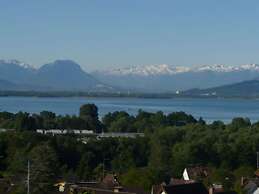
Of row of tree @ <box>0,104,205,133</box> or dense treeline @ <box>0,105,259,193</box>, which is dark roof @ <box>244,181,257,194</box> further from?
→ row of tree @ <box>0,104,205,133</box>

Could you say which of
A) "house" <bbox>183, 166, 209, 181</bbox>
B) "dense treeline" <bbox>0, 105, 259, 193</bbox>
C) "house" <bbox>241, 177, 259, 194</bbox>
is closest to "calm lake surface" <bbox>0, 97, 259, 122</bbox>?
"dense treeline" <bbox>0, 105, 259, 193</bbox>

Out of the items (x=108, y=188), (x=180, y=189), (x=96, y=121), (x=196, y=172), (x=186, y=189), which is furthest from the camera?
(x=96, y=121)

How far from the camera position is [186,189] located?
48.4 feet

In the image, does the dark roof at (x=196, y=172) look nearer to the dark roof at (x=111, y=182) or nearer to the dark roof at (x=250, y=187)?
the dark roof at (x=111, y=182)

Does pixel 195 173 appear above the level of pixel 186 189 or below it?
below

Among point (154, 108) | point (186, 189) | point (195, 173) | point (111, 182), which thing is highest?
point (154, 108)

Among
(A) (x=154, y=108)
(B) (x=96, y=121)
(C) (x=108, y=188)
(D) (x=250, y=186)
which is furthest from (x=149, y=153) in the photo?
(A) (x=154, y=108)

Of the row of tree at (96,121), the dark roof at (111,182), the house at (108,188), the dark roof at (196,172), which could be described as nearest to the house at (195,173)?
the dark roof at (196,172)

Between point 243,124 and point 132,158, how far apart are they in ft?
40.1

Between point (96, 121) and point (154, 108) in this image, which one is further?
point (154, 108)

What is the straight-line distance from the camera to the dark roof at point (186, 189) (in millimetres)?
14295

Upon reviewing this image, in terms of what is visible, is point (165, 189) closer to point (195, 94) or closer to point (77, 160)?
point (77, 160)

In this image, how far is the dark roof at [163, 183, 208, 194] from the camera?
14.3 m

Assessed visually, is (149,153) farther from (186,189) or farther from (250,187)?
(186,189)
